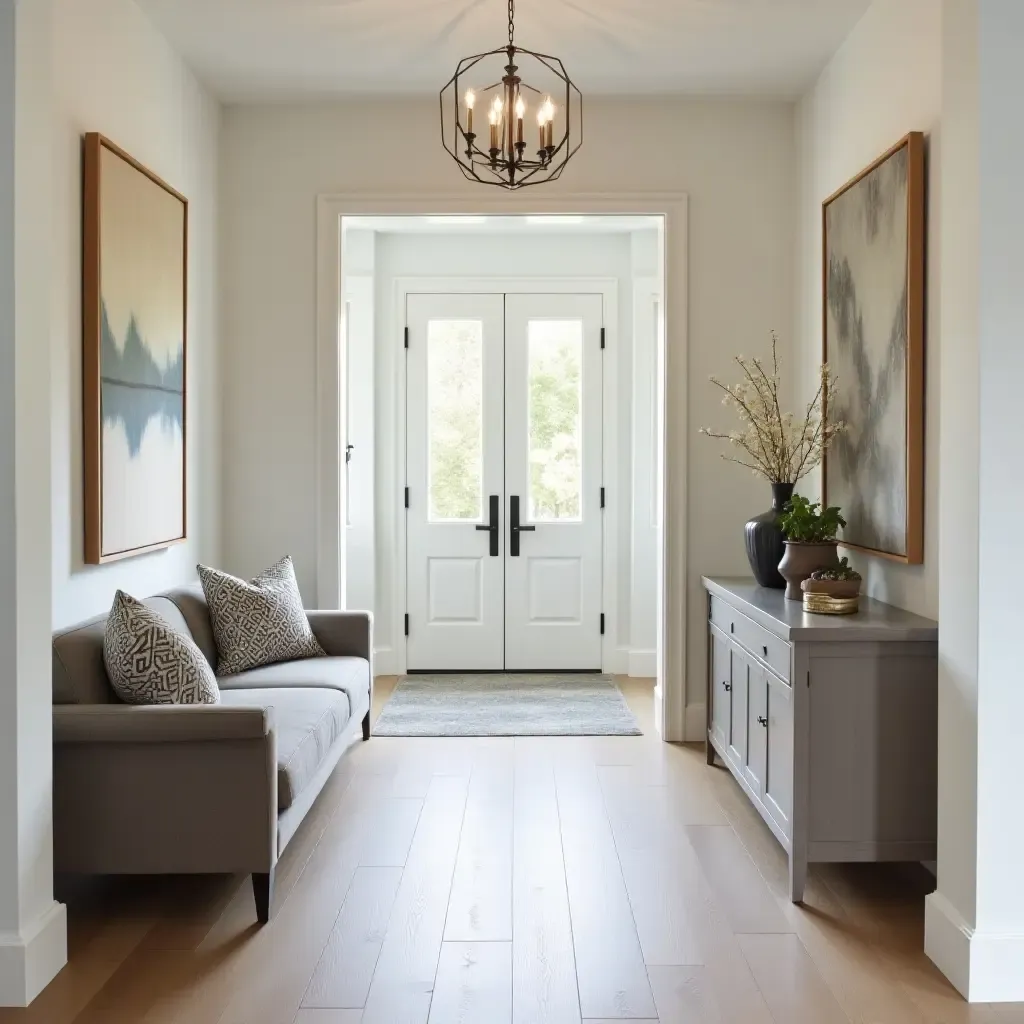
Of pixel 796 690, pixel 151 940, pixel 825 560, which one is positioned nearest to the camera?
pixel 151 940

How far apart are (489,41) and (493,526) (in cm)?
311

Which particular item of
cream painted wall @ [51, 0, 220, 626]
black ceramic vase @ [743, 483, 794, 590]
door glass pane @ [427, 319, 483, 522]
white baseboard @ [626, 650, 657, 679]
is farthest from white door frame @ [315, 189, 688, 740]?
door glass pane @ [427, 319, 483, 522]

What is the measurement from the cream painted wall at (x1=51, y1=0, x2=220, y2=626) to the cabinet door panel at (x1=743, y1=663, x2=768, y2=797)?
223 cm

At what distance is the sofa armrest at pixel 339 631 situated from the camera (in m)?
4.61

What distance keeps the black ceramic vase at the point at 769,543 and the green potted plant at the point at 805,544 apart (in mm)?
362

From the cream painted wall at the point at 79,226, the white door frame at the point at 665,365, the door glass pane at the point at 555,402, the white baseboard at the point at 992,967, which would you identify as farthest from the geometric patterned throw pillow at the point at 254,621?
the white baseboard at the point at 992,967

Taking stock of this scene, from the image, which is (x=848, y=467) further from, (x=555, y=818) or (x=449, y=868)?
(x=449, y=868)

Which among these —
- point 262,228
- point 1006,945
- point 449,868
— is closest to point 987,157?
point 1006,945

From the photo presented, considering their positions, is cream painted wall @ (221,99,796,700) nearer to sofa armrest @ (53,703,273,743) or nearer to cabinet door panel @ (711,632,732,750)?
cabinet door panel @ (711,632,732,750)

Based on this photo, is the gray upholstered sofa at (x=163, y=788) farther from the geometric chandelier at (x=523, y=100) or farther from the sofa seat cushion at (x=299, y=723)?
the geometric chandelier at (x=523, y=100)

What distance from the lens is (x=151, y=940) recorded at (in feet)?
9.23

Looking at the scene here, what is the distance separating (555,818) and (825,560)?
51.7 inches

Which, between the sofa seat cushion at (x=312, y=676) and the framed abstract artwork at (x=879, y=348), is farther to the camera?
the sofa seat cushion at (x=312, y=676)

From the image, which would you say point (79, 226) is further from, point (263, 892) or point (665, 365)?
point (665, 365)
